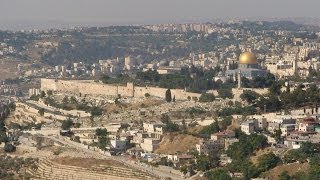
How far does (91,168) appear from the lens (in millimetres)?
41438

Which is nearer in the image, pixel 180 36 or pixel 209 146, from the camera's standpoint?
pixel 209 146

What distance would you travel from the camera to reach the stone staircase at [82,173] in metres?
39.5

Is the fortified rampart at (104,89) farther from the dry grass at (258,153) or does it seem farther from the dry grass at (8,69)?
the dry grass at (8,69)

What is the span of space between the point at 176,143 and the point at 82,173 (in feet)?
14.5

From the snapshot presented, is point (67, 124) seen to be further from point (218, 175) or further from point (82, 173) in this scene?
point (218, 175)

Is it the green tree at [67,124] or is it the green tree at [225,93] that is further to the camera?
the green tree at [225,93]

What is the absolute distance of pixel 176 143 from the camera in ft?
144

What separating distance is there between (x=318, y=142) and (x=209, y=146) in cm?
431

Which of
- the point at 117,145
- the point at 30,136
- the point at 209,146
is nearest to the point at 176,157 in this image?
the point at 209,146

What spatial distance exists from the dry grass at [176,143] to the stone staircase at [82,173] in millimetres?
3399

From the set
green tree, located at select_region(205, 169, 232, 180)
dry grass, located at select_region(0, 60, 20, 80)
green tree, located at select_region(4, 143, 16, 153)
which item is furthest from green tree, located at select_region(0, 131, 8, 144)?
dry grass, located at select_region(0, 60, 20, 80)

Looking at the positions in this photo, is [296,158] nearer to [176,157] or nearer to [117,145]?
[176,157]

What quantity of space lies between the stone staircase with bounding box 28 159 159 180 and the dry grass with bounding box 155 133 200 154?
340 cm

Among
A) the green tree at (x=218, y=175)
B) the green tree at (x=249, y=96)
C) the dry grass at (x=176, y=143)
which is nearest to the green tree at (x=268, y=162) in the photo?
the green tree at (x=218, y=175)
